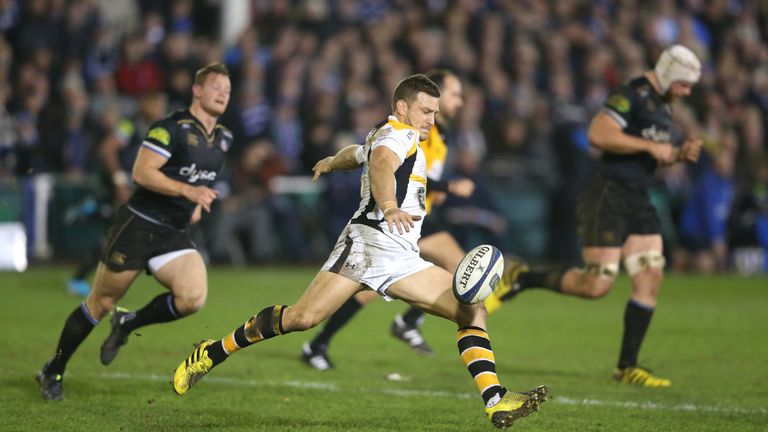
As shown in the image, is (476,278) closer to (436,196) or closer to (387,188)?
(387,188)

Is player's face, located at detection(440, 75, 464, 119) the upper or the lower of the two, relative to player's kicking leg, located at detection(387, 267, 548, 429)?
upper

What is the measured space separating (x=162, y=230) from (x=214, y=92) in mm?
1075

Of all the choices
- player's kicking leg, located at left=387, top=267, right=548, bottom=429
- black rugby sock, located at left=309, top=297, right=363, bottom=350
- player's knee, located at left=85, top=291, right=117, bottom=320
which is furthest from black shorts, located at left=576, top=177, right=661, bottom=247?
player's knee, located at left=85, top=291, right=117, bottom=320

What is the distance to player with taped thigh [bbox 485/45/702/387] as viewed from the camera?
9625 millimetres

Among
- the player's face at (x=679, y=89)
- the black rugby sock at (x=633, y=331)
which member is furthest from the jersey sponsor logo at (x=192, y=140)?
the player's face at (x=679, y=89)

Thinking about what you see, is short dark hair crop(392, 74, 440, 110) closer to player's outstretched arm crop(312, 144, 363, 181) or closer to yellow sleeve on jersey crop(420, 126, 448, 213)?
player's outstretched arm crop(312, 144, 363, 181)

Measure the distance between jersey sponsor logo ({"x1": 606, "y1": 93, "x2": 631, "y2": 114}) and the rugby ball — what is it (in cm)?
315

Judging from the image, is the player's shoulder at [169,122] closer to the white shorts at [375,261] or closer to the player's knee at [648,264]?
the white shorts at [375,261]

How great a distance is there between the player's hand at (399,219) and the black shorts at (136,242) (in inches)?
98.1

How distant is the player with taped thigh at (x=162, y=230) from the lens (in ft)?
27.6

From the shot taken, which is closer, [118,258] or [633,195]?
[118,258]

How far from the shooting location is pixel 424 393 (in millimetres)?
8953

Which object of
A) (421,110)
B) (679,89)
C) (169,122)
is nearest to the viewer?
(421,110)

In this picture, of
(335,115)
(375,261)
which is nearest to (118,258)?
(375,261)
